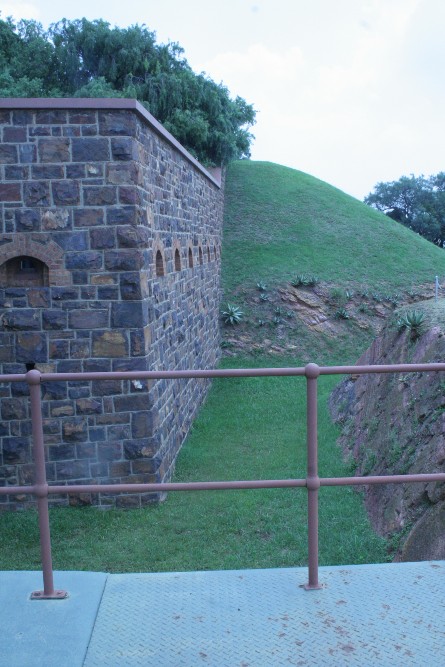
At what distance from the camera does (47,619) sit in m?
3.10

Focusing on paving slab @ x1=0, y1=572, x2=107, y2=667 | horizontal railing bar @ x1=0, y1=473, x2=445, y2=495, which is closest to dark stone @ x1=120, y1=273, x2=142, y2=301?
paving slab @ x1=0, y1=572, x2=107, y2=667

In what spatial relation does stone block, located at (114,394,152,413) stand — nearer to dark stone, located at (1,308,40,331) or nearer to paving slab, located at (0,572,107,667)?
dark stone, located at (1,308,40,331)

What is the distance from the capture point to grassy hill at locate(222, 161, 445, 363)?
1869cm

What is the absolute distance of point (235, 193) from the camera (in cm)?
2531

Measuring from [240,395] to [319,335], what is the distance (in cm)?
544

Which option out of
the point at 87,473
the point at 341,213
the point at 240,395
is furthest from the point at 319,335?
the point at 87,473

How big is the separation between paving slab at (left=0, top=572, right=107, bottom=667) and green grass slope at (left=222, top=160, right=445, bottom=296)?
54.0ft

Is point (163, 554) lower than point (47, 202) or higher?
lower

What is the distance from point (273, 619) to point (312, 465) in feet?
2.25

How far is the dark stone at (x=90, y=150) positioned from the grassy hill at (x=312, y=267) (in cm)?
1119

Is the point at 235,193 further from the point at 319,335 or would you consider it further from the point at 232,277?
the point at 319,335

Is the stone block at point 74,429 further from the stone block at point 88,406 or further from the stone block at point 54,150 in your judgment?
the stone block at point 54,150

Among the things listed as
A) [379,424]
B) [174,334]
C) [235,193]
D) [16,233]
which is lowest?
[379,424]

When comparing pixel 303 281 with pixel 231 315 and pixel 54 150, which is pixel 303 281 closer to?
pixel 231 315
